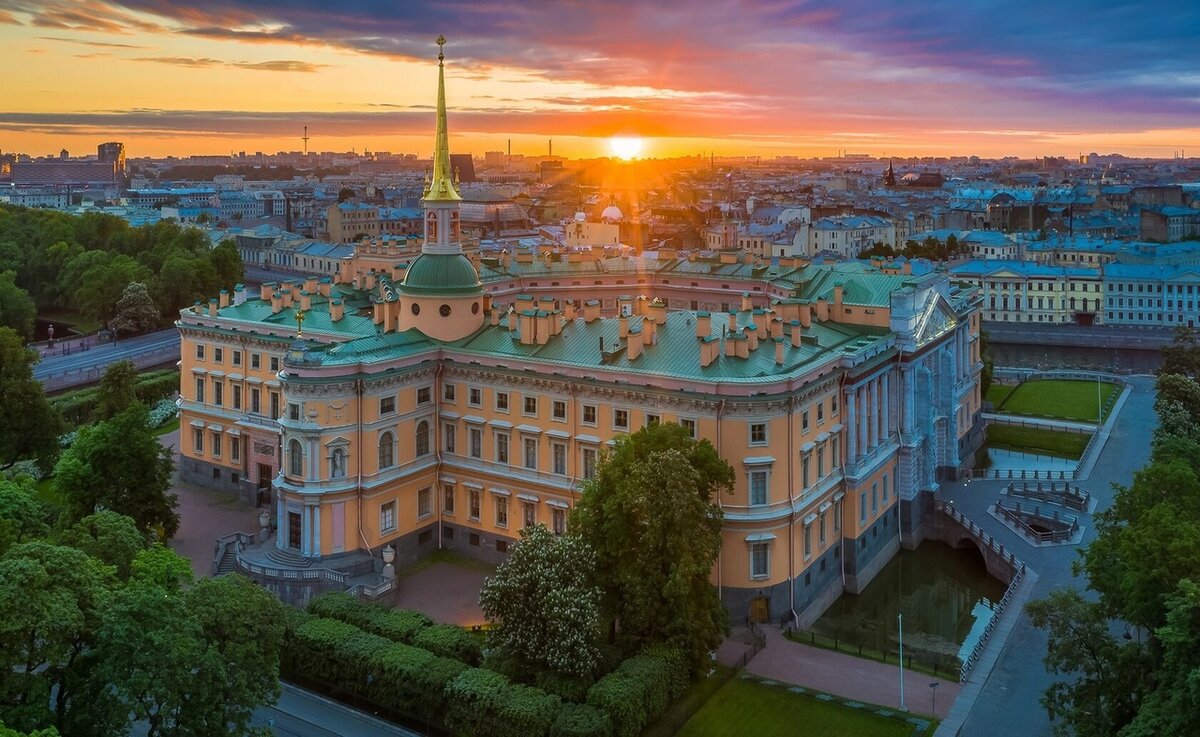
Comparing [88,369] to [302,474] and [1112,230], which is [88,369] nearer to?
[302,474]

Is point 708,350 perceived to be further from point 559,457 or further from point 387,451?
point 387,451

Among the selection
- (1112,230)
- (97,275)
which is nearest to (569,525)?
(97,275)

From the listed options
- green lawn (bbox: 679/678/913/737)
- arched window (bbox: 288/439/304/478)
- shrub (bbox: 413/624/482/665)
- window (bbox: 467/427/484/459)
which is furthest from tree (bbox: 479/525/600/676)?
arched window (bbox: 288/439/304/478)

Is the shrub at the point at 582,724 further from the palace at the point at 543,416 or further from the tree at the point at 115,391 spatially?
the tree at the point at 115,391

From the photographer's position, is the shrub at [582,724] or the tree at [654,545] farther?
the tree at [654,545]

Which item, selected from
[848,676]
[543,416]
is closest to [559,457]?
[543,416]

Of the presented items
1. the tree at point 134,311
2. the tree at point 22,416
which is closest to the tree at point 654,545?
the tree at point 22,416
